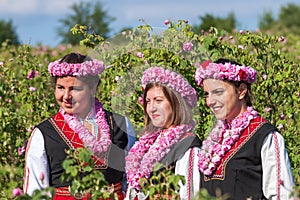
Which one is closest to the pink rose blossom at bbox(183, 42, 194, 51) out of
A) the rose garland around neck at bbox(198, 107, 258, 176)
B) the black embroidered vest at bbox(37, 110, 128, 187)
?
the black embroidered vest at bbox(37, 110, 128, 187)

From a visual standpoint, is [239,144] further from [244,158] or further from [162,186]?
[162,186]

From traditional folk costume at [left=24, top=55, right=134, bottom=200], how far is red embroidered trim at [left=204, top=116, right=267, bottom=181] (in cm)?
64

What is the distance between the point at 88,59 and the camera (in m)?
4.41

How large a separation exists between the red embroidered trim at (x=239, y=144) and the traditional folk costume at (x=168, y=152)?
0.62 ft

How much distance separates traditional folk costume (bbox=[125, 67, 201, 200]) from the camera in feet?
13.3

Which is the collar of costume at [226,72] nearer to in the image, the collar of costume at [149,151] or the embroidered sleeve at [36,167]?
the collar of costume at [149,151]

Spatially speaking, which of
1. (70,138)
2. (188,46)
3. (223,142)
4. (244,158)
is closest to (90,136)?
(70,138)

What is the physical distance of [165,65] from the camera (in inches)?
204

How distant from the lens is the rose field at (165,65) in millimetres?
5312

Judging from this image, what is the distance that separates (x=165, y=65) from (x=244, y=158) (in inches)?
59.4

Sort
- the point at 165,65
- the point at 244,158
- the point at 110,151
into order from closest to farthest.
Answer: the point at 244,158 < the point at 110,151 < the point at 165,65

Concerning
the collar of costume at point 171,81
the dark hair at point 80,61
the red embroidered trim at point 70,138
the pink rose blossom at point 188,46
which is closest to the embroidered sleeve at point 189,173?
the collar of costume at point 171,81

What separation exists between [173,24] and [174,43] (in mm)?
304

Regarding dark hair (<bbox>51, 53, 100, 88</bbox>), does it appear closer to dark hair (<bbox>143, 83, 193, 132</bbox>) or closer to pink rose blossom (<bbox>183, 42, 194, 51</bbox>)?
dark hair (<bbox>143, 83, 193, 132</bbox>)
